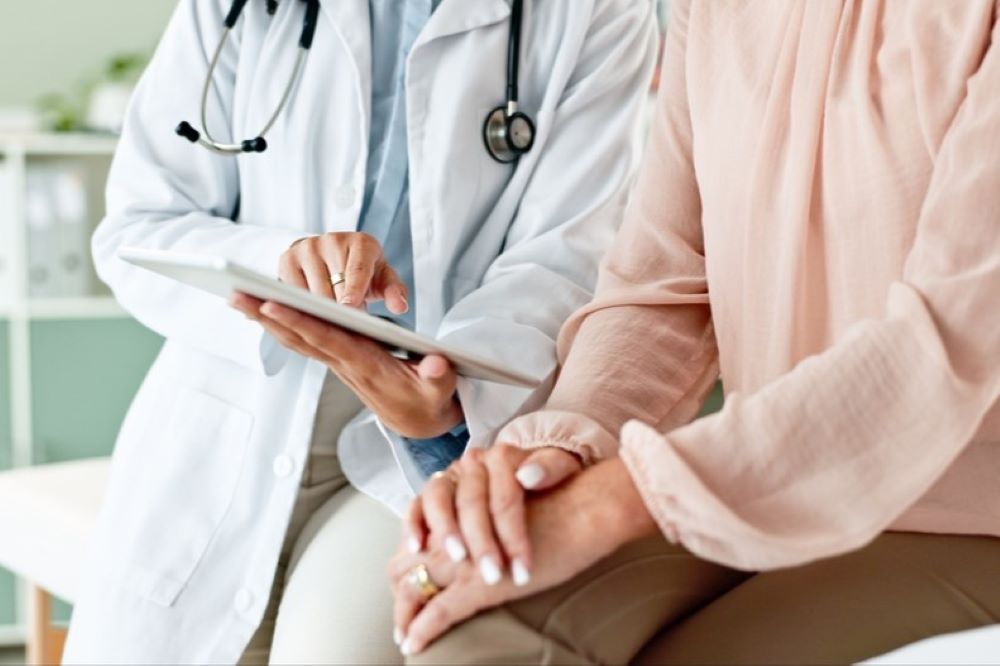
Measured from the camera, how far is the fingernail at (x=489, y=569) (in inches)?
32.8

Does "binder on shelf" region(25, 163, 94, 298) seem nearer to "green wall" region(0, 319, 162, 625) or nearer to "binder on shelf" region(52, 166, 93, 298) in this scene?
"binder on shelf" region(52, 166, 93, 298)

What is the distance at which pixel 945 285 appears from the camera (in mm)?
885

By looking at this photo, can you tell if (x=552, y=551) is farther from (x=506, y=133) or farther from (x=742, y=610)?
(x=506, y=133)

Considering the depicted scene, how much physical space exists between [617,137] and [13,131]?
1927 mm

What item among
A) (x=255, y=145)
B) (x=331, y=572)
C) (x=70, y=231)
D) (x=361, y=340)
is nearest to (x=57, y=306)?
(x=70, y=231)

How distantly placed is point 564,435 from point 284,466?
0.49 metres

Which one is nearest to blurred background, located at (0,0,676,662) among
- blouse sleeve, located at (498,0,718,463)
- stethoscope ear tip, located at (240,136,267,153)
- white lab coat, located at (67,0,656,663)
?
white lab coat, located at (67,0,656,663)

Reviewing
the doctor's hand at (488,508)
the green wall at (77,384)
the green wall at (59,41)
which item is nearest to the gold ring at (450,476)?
the doctor's hand at (488,508)

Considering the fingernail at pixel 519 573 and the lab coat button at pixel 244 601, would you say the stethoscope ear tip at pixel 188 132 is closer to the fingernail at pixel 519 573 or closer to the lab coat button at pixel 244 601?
the lab coat button at pixel 244 601

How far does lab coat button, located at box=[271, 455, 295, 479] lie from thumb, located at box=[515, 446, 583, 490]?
51 centimetres

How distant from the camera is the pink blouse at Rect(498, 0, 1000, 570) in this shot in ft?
2.77

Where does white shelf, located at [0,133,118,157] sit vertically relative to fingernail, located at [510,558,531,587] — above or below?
below

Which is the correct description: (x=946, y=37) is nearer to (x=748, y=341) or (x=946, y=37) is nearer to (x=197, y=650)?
(x=748, y=341)

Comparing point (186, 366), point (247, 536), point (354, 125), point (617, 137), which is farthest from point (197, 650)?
point (617, 137)
